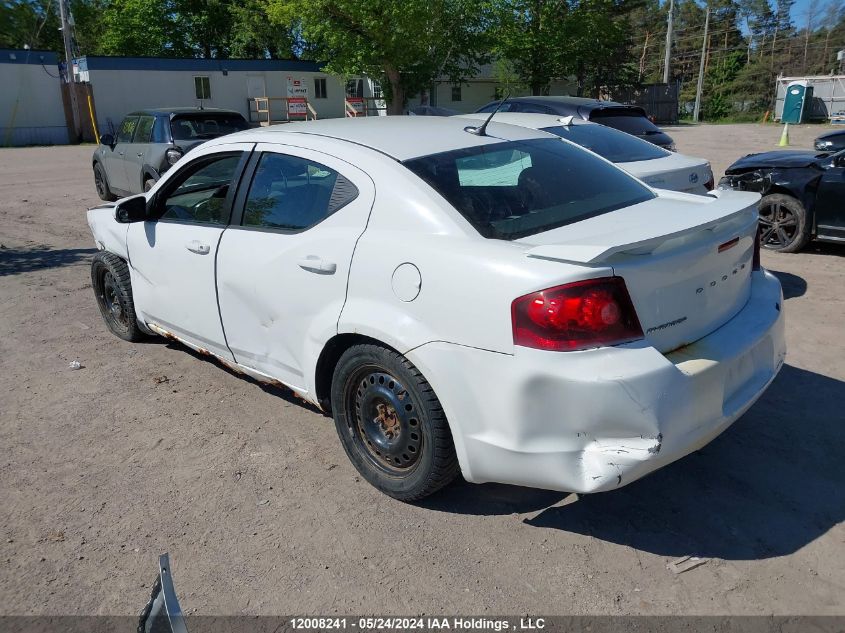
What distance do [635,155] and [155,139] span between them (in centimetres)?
747

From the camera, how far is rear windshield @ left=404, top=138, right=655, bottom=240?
10.4 ft

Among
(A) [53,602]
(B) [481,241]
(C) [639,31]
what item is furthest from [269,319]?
(C) [639,31]

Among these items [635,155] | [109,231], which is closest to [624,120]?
[635,155]

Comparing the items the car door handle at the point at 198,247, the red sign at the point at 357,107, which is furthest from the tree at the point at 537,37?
the car door handle at the point at 198,247

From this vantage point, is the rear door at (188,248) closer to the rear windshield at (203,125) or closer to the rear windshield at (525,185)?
the rear windshield at (525,185)

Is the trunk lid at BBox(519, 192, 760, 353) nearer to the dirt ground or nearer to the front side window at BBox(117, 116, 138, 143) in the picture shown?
the dirt ground

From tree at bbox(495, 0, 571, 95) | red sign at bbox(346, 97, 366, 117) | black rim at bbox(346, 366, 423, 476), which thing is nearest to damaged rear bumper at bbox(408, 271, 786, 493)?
black rim at bbox(346, 366, 423, 476)

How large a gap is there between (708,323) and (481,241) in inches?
40.2

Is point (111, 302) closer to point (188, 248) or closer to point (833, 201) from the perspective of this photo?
point (188, 248)

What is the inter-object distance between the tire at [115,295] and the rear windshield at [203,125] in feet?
19.1

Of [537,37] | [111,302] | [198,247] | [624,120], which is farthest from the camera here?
[537,37]

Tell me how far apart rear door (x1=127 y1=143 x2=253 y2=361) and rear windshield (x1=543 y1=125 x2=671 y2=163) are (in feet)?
11.1

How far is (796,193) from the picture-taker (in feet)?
23.9

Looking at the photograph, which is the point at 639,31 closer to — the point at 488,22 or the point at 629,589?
the point at 488,22
